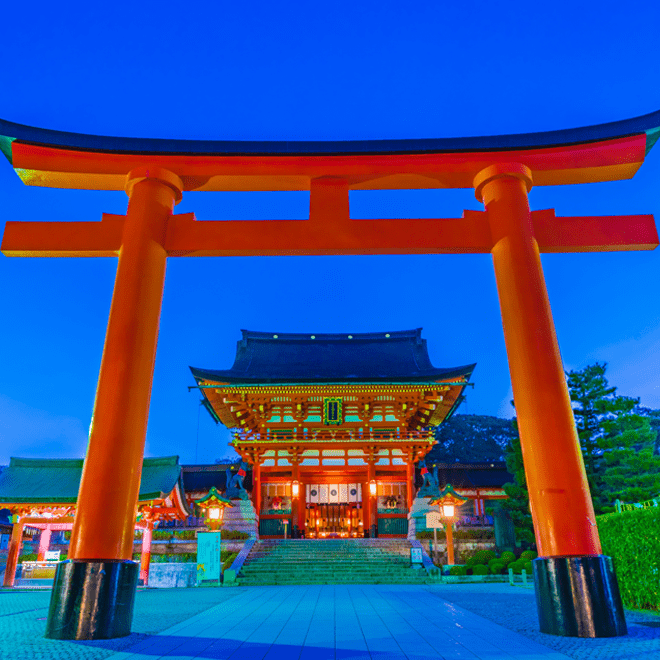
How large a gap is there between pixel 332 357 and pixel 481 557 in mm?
12936

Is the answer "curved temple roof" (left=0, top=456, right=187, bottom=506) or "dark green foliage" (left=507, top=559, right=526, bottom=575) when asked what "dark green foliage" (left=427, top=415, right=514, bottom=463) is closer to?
"dark green foliage" (left=507, top=559, right=526, bottom=575)

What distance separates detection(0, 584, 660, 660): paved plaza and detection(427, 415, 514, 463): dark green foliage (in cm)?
4625

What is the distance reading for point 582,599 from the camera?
5.00 metres

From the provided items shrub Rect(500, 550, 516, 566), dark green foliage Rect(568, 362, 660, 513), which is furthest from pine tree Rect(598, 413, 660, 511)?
shrub Rect(500, 550, 516, 566)

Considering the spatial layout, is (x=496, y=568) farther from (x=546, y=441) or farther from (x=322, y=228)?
(x=322, y=228)

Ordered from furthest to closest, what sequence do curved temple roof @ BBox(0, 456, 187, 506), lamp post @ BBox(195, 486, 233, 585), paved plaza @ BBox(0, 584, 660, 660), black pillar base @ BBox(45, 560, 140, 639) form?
curved temple roof @ BBox(0, 456, 187, 506) < lamp post @ BBox(195, 486, 233, 585) < black pillar base @ BBox(45, 560, 140, 639) < paved plaza @ BBox(0, 584, 660, 660)

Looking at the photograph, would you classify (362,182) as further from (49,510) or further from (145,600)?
(49,510)

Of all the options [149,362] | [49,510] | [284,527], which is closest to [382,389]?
[284,527]

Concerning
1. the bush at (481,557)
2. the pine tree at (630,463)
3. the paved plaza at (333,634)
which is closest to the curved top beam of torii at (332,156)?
the paved plaza at (333,634)

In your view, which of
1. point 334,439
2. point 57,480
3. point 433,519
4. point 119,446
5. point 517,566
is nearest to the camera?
point 119,446

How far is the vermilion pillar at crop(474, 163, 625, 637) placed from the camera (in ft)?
16.5

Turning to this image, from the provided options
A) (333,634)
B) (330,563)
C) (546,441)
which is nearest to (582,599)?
(546,441)

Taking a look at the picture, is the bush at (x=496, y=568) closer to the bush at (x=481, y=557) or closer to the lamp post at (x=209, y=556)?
the bush at (x=481, y=557)

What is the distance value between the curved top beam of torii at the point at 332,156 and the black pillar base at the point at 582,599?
499 centimetres
